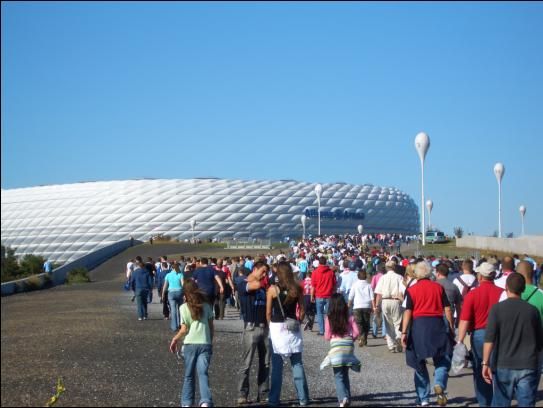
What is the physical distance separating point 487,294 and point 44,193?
365 feet

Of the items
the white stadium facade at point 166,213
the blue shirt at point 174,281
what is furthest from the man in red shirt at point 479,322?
the white stadium facade at point 166,213

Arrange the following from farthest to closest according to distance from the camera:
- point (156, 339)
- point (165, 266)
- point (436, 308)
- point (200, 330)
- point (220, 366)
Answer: point (165, 266) < point (156, 339) < point (220, 366) < point (436, 308) < point (200, 330)

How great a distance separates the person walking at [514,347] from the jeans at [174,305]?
9159 millimetres

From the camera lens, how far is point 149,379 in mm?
9289

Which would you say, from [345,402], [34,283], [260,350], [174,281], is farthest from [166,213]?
[34,283]

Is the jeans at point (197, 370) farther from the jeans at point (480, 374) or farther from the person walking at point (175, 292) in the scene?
the person walking at point (175, 292)

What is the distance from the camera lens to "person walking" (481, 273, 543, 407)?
6.63 metres

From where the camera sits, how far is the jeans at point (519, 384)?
6.61m

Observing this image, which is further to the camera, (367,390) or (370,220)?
(370,220)

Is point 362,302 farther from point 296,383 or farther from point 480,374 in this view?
point 480,374

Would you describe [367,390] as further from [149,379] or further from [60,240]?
[60,240]

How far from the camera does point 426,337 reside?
842 cm

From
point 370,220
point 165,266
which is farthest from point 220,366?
point 370,220

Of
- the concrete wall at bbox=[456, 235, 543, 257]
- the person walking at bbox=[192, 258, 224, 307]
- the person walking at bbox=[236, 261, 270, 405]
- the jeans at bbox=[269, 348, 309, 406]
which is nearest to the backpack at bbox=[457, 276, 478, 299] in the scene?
the person walking at bbox=[236, 261, 270, 405]
